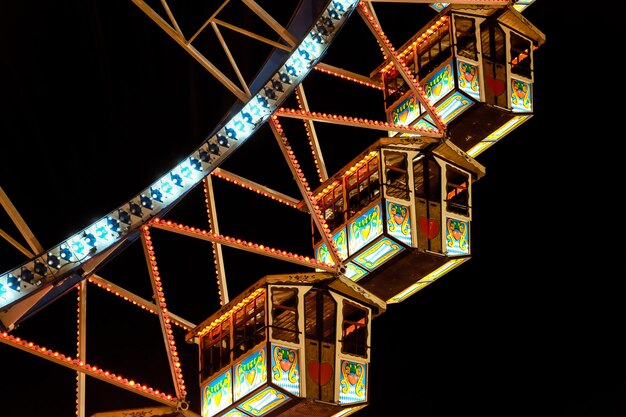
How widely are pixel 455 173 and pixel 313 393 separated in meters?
5.33

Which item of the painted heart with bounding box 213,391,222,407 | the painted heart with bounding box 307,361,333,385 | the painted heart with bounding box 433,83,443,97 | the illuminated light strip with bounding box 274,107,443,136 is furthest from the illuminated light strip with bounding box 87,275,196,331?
the painted heart with bounding box 433,83,443,97

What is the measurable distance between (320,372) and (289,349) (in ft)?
1.96

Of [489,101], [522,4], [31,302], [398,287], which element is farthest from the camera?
[522,4]

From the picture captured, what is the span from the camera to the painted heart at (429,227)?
2077cm

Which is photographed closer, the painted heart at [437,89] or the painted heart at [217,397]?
the painted heart at [217,397]

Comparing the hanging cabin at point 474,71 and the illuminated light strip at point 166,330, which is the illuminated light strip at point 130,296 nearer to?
the illuminated light strip at point 166,330

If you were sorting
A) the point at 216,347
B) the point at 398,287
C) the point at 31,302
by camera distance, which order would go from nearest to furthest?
the point at 31,302 → the point at 216,347 → the point at 398,287

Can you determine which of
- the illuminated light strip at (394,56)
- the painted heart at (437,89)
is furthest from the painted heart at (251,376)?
the painted heart at (437,89)

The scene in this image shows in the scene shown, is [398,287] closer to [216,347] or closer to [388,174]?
[388,174]

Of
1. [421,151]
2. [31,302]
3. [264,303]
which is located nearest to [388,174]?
[421,151]

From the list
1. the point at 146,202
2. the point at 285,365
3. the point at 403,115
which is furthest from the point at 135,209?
the point at 403,115

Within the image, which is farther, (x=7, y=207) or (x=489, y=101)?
(x=489, y=101)

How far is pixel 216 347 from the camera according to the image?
64.0 feet

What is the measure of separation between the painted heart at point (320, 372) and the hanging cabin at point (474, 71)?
565 centimetres
